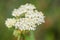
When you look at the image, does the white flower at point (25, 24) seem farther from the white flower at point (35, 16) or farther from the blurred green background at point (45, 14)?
the blurred green background at point (45, 14)

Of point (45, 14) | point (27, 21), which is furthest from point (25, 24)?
point (45, 14)

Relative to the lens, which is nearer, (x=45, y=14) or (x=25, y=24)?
(x=25, y=24)

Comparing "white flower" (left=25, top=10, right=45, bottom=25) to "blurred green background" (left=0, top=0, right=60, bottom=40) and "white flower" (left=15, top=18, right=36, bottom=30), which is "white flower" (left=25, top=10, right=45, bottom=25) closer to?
"white flower" (left=15, top=18, right=36, bottom=30)

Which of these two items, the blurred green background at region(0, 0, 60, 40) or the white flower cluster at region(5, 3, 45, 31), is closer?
the white flower cluster at region(5, 3, 45, 31)

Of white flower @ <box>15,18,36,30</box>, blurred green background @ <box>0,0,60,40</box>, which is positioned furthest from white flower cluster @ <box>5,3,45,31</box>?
A: blurred green background @ <box>0,0,60,40</box>

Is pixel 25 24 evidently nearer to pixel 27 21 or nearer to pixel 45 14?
pixel 27 21

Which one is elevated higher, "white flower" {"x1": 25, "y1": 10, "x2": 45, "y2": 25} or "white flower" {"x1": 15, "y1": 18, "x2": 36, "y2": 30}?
"white flower" {"x1": 25, "y1": 10, "x2": 45, "y2": 25}

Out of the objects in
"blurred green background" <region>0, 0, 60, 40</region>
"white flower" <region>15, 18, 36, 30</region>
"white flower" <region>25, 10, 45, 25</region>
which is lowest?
"white flower" <region>15, 18, 36, 30</region>

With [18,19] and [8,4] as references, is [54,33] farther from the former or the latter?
[18,19]
